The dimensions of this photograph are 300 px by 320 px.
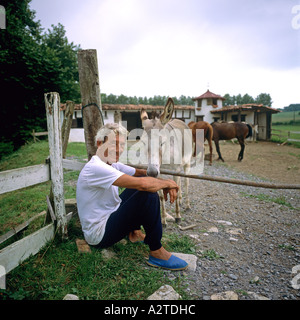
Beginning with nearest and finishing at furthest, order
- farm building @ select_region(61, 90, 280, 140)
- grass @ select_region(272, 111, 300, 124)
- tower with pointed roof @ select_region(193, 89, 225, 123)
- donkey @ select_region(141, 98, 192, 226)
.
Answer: donkey @ select_region(141, 98, 192, 226) < farm building @ select_region(61, 90, 280, 140) < tower with pointed roof @ select_region(193, 89, 225, 123) < grass @ select_region(272, 111, 300, 124)

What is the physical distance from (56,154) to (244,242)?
11.4 ft

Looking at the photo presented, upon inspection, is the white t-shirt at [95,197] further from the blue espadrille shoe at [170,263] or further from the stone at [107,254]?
the blue espadrille shoe at [170,263]

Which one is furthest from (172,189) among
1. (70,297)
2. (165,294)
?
(70,297)

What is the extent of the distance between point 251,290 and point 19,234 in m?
3.69

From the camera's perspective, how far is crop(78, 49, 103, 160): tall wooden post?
294 cm

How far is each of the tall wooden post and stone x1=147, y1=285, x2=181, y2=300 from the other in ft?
7.14

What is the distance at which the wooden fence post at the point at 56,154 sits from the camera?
2.59 m

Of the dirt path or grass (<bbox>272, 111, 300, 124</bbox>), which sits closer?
the dirt path

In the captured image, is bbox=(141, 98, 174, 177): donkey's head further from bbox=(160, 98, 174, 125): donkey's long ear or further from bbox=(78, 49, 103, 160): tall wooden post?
bbox=(78, 49, 103, 160): tall wooden post

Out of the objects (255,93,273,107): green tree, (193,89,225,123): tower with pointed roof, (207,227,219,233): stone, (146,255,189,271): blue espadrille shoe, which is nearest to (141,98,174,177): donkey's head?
(146,255,189,271): blue espadrille shoe

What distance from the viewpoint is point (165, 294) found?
2.17 metres

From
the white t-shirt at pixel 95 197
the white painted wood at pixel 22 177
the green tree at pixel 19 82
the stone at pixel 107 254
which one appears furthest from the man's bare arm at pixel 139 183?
the green tree at pixel 19 82
